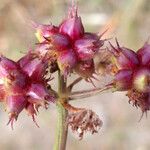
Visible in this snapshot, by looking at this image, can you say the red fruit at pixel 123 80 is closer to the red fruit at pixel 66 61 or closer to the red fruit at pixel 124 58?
the red fruit at pixel 124 58

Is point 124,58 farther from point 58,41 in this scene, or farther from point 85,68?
point 58,41

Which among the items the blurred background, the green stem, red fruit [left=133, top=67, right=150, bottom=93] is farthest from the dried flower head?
the blurred background

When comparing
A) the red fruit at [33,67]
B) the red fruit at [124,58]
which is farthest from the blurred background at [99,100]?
the red fruit at [33,67]

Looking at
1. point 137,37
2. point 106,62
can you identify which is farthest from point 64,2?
point 106,62

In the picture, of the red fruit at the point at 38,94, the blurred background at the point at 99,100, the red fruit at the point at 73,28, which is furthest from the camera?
the blurred background at the point at 99,100

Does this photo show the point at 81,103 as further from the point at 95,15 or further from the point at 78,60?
the point at 78,60

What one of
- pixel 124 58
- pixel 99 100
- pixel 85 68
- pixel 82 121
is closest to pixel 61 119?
pixel 82 121
